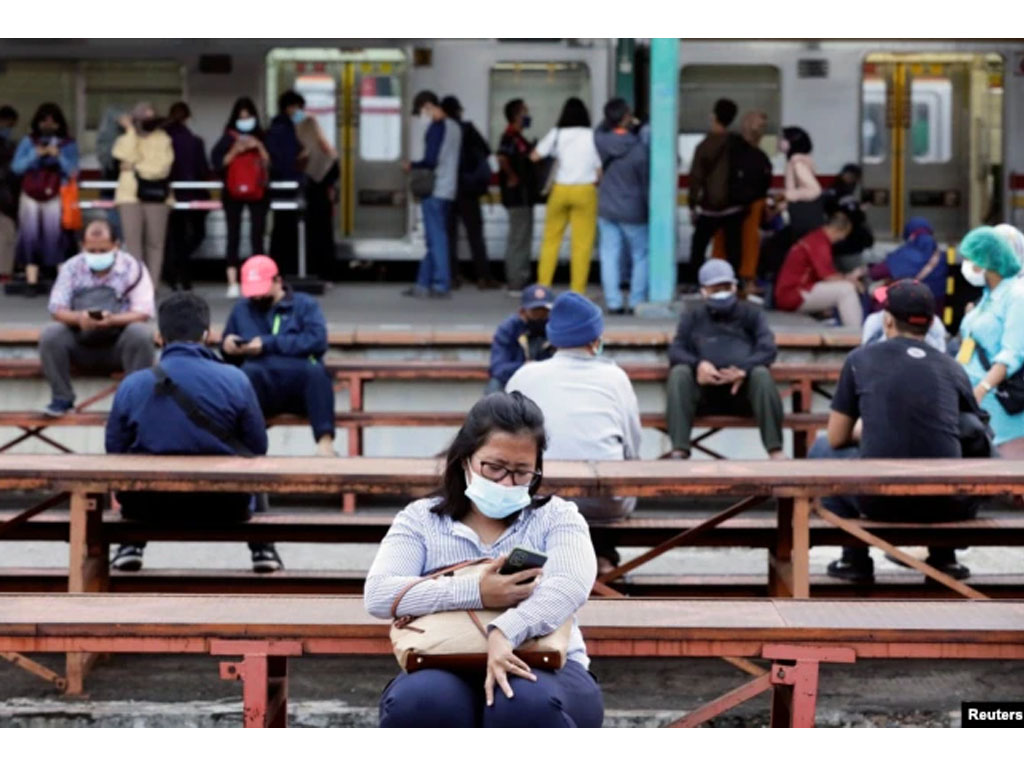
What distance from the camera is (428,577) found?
15.0 feet

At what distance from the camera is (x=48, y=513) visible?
9.42 metres

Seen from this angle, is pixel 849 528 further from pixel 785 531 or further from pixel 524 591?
pixel 524 591

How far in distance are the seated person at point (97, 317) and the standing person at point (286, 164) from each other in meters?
5.11

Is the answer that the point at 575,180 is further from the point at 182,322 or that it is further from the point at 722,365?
the point at 182,322

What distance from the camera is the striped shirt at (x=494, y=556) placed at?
14.6 feet

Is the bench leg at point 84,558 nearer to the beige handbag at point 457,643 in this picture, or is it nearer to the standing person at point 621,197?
the beige handbag at point 457,643

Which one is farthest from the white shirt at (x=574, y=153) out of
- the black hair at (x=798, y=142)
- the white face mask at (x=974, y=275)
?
the white face mask at (x=974, y=275)

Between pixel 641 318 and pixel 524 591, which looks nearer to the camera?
pixel 524 591

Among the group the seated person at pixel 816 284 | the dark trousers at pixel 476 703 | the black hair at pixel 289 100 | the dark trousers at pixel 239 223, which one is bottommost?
the dark trousers at pixel 476 703

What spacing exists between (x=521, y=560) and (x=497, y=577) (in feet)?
0.22

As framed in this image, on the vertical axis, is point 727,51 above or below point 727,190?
above

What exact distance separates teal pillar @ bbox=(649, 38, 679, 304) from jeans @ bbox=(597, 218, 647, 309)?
20cm

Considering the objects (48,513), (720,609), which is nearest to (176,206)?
(48,513)
